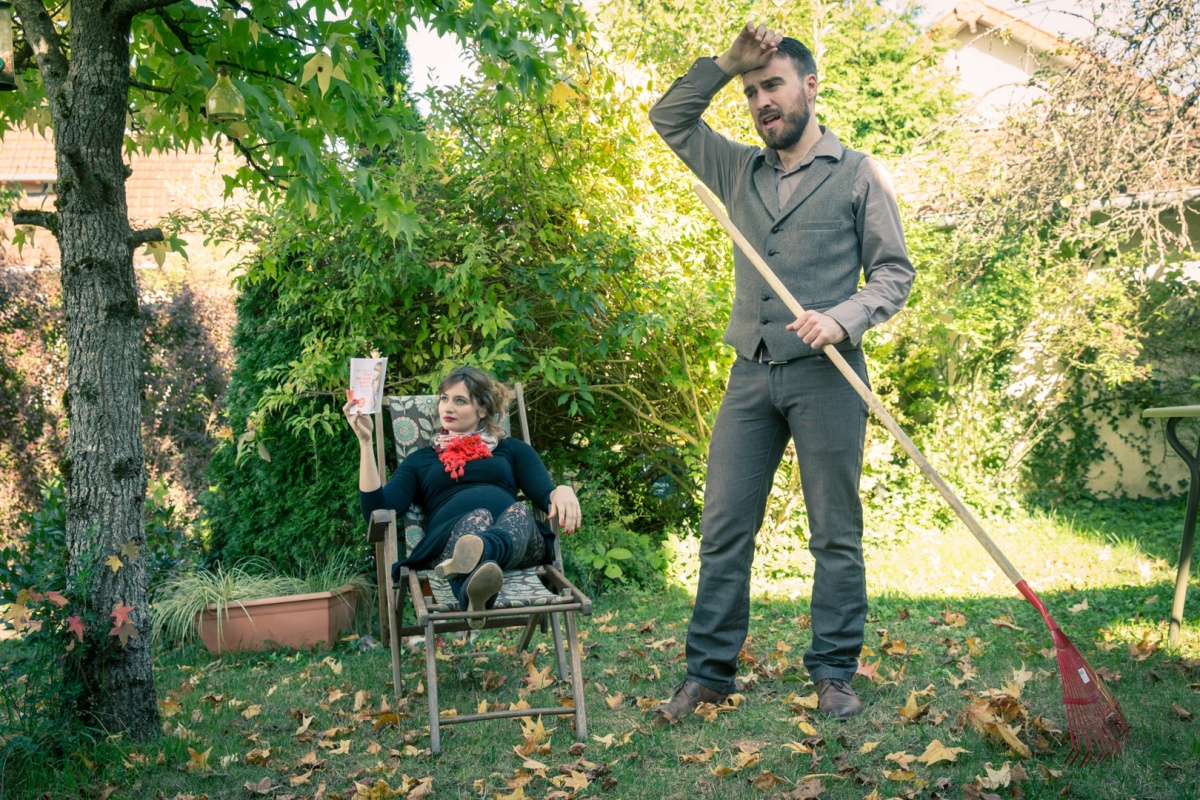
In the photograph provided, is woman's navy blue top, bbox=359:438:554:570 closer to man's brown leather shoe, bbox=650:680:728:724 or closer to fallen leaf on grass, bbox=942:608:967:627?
man's brown leather shoe, bbox=650:680:728:724

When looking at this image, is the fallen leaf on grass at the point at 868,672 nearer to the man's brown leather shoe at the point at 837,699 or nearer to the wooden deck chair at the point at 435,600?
the man's brown leather shoe at the point at 837,699

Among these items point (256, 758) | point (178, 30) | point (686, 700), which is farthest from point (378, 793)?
point (178, 30)

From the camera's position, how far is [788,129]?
2.94 m

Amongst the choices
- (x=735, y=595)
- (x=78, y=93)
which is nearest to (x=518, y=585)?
(x=735, y=595)

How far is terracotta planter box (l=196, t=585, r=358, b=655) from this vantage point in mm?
4379

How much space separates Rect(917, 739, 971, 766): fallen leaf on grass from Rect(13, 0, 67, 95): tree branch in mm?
3236

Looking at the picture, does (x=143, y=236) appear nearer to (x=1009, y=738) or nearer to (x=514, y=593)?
(x=514, y=593)

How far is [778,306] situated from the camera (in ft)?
9.52

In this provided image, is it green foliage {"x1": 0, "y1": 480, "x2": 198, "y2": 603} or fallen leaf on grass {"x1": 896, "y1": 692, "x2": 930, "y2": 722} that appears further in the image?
fallen leaf on grass {"x1": 896, "y1": 692, "x2": 930, "y2": 722}

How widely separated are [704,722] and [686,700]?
97mm

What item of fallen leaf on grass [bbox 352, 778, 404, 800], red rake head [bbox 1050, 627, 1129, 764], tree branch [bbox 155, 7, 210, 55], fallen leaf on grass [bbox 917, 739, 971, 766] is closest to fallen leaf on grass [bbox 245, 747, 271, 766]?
fallen leaf on grass [bbox 352, 778, 404, 800]

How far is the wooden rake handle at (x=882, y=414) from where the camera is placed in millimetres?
2578

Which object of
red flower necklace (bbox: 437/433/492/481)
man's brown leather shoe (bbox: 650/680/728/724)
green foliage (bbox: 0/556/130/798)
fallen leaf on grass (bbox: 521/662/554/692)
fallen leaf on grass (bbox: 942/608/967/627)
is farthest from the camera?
fallen leaf on grass (bbox: 942/608/967/627)

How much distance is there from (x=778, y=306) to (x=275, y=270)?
282 centimetres
